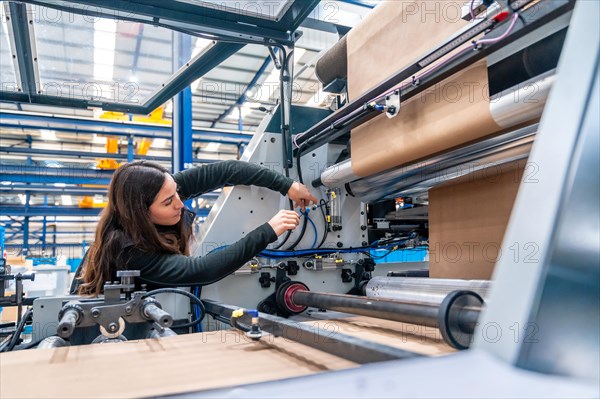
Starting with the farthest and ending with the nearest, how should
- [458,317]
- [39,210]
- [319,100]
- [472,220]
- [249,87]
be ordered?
1. [39,210]
2. [249,87]
3. [319,100]
4. [472,220]
5. [458,317]

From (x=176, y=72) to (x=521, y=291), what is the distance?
1723 mm

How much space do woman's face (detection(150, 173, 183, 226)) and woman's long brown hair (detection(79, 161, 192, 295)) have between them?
1 centimetres

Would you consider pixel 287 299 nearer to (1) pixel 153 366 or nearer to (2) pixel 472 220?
(2) pixel 472 220

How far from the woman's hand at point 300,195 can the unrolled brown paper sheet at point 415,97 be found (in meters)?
0.29

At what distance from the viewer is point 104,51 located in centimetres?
187

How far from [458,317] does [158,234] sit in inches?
41.5

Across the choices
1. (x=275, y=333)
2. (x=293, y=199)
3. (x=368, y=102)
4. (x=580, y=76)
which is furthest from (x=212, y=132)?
(x=580, y=76)

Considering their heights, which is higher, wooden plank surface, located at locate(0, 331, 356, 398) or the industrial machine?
the industrial machine

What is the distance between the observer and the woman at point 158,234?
1311mm

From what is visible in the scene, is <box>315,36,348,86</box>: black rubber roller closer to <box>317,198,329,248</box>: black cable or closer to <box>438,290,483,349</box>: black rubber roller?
<box>317,198,329,248</box>: black cable

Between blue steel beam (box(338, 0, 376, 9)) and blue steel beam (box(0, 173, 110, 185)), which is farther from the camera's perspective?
blue steel beam (box(0, 173, 110, 185))

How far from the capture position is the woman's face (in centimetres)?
143

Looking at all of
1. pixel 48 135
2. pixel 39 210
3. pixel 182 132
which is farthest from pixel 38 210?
pixel 182 132

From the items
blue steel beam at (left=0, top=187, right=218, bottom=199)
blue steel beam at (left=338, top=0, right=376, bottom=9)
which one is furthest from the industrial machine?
blue steel beam at (left=0, top=187, right=218, bottom=199)
